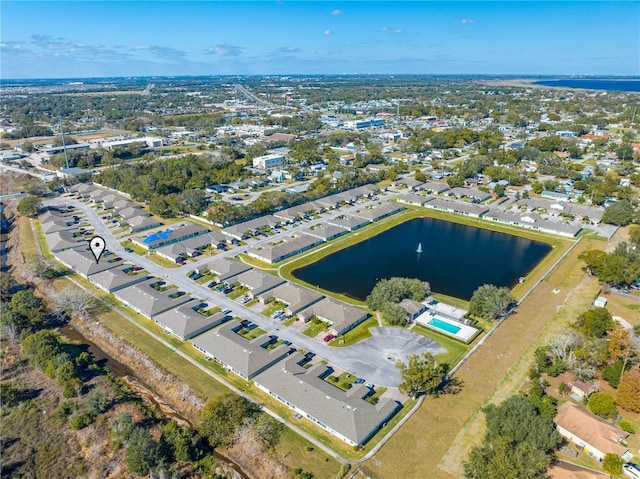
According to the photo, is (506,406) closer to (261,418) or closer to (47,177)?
(261,418)

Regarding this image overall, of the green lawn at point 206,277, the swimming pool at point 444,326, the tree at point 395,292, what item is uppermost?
the tree at point 395,292

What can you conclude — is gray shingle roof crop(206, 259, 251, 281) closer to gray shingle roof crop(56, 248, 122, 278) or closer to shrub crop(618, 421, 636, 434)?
gray shingle roof crop(56, 248, 122, 278)

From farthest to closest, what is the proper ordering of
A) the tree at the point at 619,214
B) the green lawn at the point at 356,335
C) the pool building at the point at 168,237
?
the tree at the point at 619,214, the pool building at the point at 168,237, the green lawn at the point at 356,335

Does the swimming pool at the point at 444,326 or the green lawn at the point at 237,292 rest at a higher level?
the swimming pool at the point at 444,326

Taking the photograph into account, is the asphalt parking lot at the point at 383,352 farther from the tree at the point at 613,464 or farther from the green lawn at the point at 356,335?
the tree at the point at 613,464

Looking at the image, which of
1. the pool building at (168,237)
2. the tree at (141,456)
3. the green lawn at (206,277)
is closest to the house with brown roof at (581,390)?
the tree at (141,456)

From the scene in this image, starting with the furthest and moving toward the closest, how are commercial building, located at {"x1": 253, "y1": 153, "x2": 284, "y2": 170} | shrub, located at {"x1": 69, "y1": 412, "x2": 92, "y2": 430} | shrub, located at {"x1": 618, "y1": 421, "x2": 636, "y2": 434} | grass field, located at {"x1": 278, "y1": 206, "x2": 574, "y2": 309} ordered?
commercial building, located at {"x1": 253, "y1": 153, "x2": 284, "y2": 170}, grass field, located at {"x1": 278, "y1": 206, "x2": 574, "y2": 309}, shrub, located at {"x1": 69, "y1": 412, "x2": 92, "y2": 430}, shrub, located at {"x1": 618, "y1": 421, "x2": 636, "y2": 434}

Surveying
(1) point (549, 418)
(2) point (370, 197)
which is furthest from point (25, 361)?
(2) point (370, 197)

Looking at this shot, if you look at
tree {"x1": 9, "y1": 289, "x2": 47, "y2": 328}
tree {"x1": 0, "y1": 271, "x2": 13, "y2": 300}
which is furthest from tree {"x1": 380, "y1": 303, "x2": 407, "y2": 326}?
tree {"x1": 0, "y1": 271, "x2": 13, "y2": 300}
